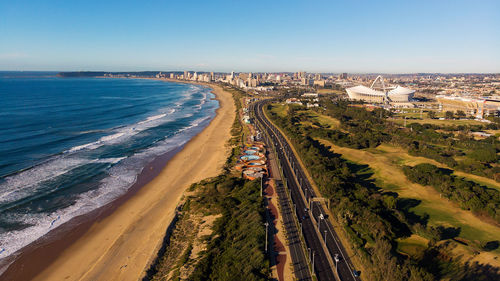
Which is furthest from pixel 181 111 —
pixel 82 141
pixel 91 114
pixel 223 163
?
pixel 223 163

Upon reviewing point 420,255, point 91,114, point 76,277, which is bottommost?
point 76,277

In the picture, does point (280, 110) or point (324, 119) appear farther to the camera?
point (280, 110)

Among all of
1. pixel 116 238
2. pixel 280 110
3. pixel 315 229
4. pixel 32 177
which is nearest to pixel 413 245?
pixel 315 229

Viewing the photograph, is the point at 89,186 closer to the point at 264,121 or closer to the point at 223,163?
the point at 223,163

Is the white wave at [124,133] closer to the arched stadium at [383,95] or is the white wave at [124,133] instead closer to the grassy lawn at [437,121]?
the grassy lawn at [437,121]

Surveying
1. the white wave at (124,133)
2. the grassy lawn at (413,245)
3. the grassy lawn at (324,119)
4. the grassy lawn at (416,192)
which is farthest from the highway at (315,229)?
the white wave at (124,133)

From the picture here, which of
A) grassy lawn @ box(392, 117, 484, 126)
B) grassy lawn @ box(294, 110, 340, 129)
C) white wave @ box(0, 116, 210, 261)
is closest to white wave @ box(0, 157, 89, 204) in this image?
white wave @ box(0, 116, 210, 261)

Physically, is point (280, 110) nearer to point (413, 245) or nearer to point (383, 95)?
point (383, 95)
